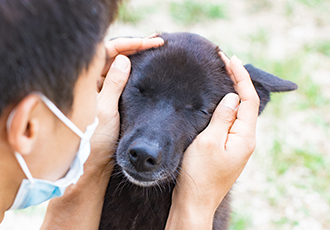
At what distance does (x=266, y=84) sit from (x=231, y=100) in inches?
15.1

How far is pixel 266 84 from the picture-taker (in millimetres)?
2389

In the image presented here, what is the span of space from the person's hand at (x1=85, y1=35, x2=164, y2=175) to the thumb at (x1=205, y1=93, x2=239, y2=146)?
583 millimetres

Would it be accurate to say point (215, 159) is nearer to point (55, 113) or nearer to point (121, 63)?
point (121, 63)

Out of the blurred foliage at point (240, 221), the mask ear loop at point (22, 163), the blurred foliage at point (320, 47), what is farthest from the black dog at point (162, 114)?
the blurred foliage at point (320, 47)

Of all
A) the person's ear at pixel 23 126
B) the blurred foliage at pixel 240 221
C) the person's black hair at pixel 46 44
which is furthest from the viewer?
the blurred foliage at pixel 240 221

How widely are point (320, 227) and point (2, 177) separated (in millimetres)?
3410

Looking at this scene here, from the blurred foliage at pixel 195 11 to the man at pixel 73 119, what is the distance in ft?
15.7

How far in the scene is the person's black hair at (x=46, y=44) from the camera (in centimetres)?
106

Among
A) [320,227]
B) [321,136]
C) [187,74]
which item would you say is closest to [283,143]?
[321,136]

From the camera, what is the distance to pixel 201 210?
6.48ft

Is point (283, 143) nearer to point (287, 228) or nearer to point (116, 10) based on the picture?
point (287, 228)

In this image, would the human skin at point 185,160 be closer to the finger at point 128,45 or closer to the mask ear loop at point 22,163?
the finger at point 128,45

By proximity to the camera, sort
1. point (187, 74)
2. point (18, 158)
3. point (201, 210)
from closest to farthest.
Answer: point (18, 158)
point (201, 210)
point (187, 74)

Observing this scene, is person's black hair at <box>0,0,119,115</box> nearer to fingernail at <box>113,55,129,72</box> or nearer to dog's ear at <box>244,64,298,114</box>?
fingernail at <box>113,55,129,72</box>
